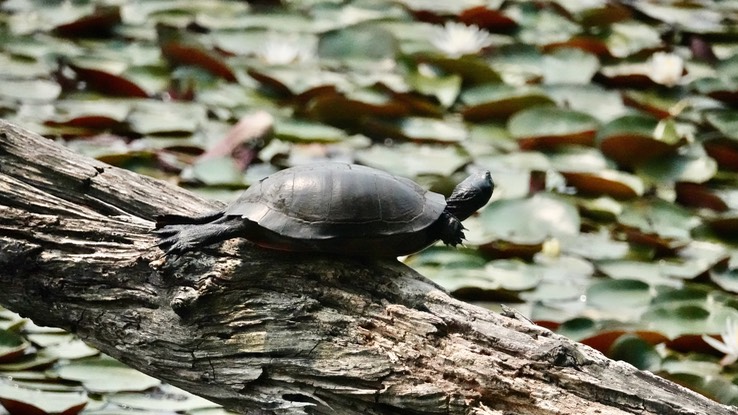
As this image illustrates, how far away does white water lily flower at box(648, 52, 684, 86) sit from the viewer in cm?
523

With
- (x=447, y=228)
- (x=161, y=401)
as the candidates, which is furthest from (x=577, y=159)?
(x=161, y=401)

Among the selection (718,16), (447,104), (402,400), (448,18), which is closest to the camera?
(402,400)

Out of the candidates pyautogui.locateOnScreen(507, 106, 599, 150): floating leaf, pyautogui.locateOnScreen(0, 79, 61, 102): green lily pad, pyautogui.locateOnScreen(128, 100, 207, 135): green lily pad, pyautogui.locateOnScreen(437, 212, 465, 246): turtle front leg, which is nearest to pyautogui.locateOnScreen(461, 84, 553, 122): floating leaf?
pyautogui.locateOnScreen(507, 106, 599, 150): floating leaf

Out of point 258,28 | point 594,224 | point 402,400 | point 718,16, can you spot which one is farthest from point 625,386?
point 718,16

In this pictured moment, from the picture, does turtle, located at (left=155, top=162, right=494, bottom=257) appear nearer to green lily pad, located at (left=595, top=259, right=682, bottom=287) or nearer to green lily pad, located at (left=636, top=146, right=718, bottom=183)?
green lily pad, located at (left=595, top=259, right=682, bottom=287)

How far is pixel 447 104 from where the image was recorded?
4.92 m

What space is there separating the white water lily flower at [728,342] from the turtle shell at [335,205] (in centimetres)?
114

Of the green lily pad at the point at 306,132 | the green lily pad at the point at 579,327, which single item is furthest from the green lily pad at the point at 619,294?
the green lily pad at the point at 306,132

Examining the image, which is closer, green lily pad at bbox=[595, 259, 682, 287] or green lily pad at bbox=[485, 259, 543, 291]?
green lily pad at bbox=[485, 259, 543, 291]

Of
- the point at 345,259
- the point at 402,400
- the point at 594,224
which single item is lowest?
the point at 594,224

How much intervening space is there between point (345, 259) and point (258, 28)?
3517 millimetres

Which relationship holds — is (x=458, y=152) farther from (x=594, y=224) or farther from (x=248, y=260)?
(x=248, y=260)

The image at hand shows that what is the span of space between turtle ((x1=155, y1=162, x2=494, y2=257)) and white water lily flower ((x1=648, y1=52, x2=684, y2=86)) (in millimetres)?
3121

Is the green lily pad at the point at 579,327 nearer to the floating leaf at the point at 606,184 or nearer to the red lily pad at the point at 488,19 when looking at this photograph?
the floating leaf at the point at 606,184
